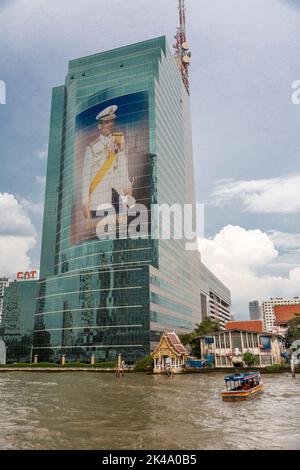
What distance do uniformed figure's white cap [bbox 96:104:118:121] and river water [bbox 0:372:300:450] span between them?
120 m

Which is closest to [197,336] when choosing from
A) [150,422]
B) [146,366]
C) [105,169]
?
[146,366]

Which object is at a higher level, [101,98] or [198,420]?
[101,98]

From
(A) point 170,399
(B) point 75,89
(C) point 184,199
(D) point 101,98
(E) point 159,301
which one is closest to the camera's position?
(A) point 170,399

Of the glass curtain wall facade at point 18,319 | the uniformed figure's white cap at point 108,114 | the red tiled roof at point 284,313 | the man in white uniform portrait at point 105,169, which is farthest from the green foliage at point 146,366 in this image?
the uniformed figure's white cap at point 108,114

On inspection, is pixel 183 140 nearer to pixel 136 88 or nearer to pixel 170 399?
pixel 136 88

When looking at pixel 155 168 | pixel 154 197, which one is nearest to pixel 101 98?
pixel 155 168

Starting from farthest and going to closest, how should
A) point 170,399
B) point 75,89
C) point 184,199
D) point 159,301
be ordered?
1. point 184,199
2. point 75,89
3. point 159,301
4. point 170,399

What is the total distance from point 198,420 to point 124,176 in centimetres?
11692

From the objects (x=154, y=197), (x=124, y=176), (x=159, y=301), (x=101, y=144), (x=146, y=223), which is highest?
(x=101, y=144)

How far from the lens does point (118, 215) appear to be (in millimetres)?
137750

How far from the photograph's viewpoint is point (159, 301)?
13275 centimetres

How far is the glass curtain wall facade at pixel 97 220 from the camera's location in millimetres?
126375

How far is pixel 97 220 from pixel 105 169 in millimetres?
19789

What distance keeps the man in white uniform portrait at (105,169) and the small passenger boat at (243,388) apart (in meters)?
95.9
